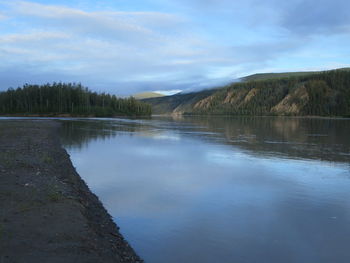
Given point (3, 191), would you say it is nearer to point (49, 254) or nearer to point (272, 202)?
point (49, 254)

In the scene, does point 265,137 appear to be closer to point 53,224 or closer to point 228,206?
point 228,206

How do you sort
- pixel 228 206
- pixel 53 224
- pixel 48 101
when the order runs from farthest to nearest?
1. pixel 48 101
2. pixel 228 206
3. pixel 53 224

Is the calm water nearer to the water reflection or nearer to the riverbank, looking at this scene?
the riverbank

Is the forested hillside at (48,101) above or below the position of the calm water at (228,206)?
above

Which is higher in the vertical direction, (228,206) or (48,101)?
(48,101)

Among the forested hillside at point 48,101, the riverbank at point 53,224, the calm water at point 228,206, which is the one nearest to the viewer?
the riverbank at point 53,224

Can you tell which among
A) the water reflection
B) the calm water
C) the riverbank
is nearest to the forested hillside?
the water reflection

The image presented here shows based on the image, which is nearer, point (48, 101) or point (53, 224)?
point (53, 224)

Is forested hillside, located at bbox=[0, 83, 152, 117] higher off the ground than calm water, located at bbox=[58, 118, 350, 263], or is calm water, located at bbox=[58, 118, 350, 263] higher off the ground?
forested hillside, located at bbox=[0, 83, 152, 117]

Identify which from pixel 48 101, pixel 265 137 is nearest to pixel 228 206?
pixel 265 137

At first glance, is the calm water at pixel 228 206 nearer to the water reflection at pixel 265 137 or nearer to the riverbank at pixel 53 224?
the riverbank at pixel 53 224

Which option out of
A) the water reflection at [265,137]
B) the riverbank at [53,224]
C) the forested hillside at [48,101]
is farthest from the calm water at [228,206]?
the forested hillside at [48,101]

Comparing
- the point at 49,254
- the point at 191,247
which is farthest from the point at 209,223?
the point at 49,254

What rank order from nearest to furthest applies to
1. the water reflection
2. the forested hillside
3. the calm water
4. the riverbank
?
the riverbank
the calm water
the water reflection
the forested hillside
